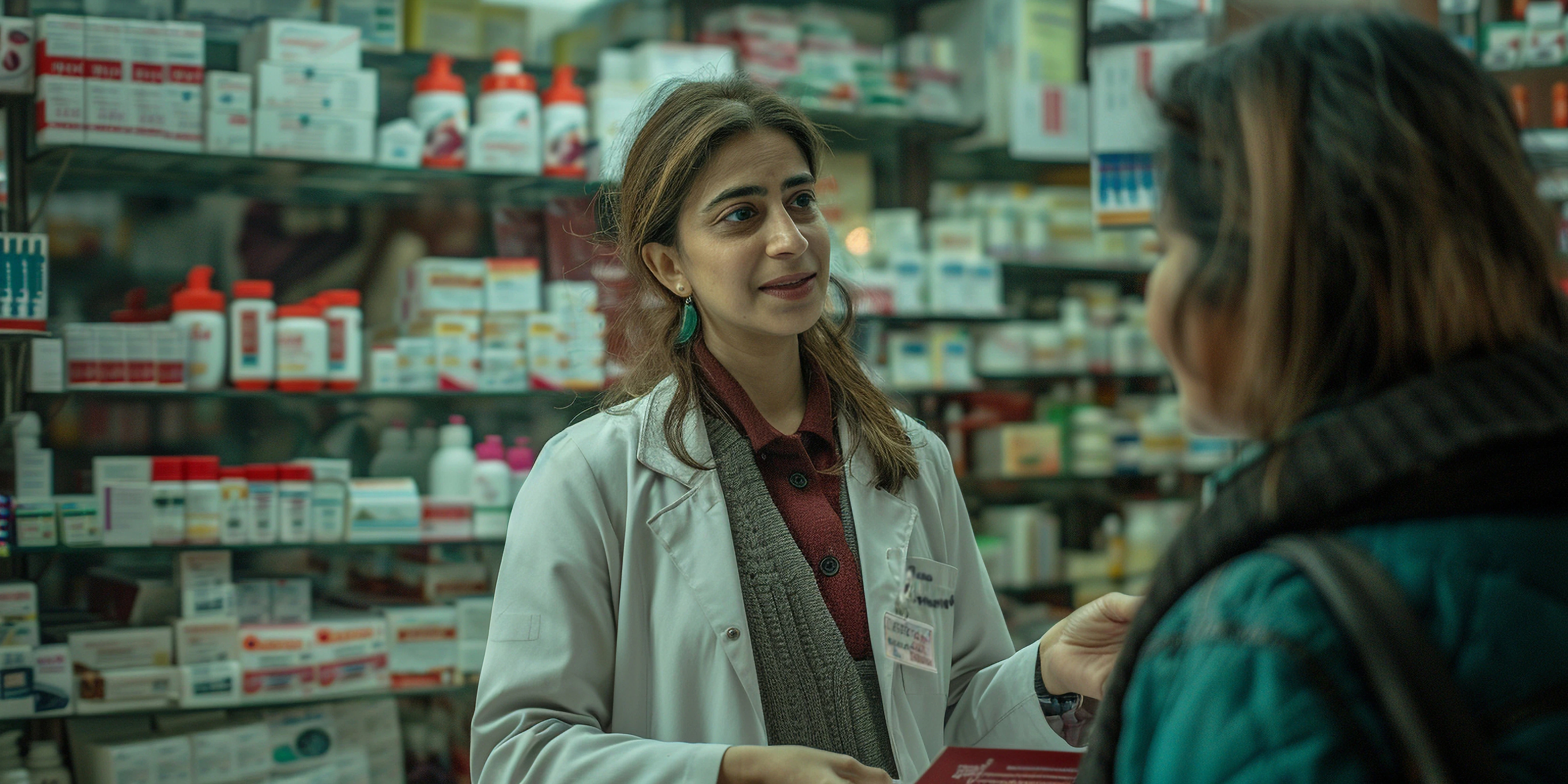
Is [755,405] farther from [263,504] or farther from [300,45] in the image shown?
[300,45]

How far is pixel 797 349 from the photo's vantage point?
1.91 m

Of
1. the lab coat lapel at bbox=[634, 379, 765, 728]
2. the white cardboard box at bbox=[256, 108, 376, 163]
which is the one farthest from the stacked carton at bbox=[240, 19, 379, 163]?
the lab coat lapel at bbox=[634, 379, 765, 728]

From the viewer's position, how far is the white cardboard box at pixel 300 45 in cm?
323

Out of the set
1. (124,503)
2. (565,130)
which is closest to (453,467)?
(124,503)

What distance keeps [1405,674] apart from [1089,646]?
85 centimetres

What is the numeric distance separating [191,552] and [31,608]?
376 mm

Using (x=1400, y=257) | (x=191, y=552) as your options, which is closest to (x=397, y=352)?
(x=191, y=552)

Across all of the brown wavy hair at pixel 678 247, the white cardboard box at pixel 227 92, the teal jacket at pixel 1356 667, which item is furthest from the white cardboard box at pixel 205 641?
the teal jacket at pixel 1356 667

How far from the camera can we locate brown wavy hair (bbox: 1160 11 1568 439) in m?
0.73

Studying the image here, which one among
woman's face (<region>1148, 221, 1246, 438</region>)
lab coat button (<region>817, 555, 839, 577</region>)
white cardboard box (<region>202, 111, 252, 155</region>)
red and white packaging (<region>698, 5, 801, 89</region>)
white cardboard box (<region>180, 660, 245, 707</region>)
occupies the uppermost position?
red and white packaging (<region>698, 5, 801, 89</region>)

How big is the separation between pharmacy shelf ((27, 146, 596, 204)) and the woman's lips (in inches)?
77.5

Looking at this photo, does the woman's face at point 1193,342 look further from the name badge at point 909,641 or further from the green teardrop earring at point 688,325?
the green teardrop earring at point 688,325

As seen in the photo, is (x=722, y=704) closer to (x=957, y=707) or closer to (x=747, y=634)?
(x=747, y=634)

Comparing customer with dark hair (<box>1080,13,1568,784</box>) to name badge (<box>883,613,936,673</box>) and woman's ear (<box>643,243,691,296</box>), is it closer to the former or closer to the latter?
name badge (<box>883,613,936,673</box>)
